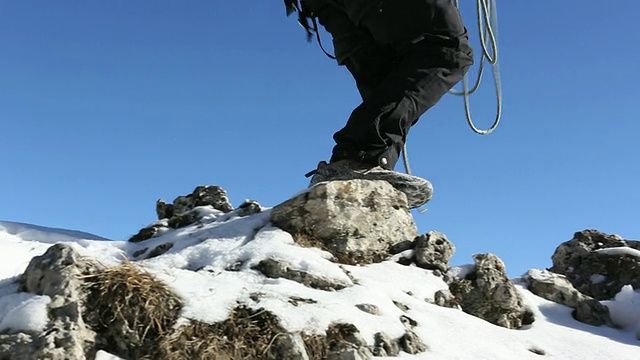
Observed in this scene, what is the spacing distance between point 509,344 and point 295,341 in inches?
56.7

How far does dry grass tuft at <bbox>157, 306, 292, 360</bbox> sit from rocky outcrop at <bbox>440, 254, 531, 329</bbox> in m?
1.49

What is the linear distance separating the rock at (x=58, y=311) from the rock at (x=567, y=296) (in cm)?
330

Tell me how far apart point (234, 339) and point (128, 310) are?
1.70 feet

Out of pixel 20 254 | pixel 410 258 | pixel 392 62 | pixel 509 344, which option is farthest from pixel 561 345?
pixel 20 254

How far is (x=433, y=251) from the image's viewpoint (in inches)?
188

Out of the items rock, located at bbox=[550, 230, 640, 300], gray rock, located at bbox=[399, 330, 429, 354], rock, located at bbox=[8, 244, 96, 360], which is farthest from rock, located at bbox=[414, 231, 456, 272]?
rock, located at bbox=[8, 244, 96, 360]

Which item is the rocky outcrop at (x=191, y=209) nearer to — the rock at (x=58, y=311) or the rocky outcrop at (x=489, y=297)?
the rock at (x=58, y=311)

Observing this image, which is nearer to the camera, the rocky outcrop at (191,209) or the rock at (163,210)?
the rocky outcrop at (191,209)

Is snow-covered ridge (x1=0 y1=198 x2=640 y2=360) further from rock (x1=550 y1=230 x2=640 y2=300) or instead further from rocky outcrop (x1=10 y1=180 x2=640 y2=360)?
rock (x1=550 y1=230 x2=640 y2=300)

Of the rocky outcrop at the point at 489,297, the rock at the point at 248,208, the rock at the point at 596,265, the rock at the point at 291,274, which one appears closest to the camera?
the rock at the point at 291,274

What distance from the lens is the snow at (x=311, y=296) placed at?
341 cm

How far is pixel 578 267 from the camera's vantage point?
19.5 ft

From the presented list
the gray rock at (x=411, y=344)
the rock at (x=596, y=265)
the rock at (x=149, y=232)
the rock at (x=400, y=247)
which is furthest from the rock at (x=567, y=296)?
the rock at (x=149, y=232)

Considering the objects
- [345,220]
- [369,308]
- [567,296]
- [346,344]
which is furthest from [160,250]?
[567,296]
